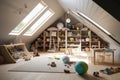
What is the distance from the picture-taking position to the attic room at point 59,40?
12.2 ft

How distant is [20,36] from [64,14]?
3.93m

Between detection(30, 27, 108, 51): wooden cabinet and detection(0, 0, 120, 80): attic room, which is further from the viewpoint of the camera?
detection(30, 27, 108, 51): wooden cabinet

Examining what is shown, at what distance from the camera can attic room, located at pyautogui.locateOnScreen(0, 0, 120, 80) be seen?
12.2 ft

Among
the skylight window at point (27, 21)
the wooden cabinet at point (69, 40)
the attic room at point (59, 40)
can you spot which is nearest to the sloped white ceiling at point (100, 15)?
the attic room at point (59, 40)

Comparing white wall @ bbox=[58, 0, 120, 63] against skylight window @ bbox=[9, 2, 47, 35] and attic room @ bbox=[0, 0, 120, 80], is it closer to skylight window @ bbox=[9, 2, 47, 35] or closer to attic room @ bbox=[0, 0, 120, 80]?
Result: attic room @ bbox=[0, 0, 120, 80]

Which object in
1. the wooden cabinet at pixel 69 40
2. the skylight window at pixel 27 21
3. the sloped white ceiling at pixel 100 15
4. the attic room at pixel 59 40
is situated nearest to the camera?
the sloped white ceiling at pixel 100 15

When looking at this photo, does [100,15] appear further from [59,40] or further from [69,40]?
[69,40]

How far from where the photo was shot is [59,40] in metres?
9.59

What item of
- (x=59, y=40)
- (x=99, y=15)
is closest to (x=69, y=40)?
(x=59, y=40)

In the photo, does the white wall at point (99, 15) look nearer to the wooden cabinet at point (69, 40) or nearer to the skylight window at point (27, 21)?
the skylight window at point (27, 21)

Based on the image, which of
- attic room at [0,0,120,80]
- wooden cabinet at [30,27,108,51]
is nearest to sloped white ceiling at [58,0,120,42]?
attic room at [0,0,120,80]

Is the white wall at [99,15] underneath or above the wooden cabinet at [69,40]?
above

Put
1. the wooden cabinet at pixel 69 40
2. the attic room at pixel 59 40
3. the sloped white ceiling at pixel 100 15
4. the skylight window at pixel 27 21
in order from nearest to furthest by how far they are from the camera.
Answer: the sloped white ceiling at pixel 100 15 → the attic room at pixel 59 40 → the skylight window at pixel 27 21 → the wooden cabinet at pixel 69 40

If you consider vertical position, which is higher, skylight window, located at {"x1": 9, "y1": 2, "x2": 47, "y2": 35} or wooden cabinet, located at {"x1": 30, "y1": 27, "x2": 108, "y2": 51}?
skylight window, located at {"x1": 9, "y1": 2, "x2": 47, "y2": 35}
